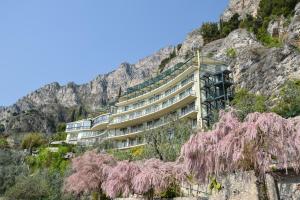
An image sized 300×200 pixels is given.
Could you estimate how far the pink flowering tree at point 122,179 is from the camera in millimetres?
26516

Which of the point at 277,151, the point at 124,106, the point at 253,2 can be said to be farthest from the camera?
the point at 253,2

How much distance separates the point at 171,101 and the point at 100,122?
30470 mm

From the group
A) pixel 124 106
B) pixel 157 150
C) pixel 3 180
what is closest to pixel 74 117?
pixel 124 106

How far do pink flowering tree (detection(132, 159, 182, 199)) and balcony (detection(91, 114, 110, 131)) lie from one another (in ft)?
212

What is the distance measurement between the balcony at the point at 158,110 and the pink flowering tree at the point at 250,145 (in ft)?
153

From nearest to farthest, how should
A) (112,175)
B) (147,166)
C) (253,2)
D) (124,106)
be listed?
(147,166) → (112,175) → (124,106) → (253,2)

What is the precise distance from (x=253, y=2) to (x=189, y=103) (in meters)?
46.1

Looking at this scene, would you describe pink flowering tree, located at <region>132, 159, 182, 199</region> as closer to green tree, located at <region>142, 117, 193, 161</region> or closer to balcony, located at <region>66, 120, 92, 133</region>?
green tree, located at <region>142, 117, 193, 161</region>

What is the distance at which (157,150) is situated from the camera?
34906mm

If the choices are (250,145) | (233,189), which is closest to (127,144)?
(233,189)

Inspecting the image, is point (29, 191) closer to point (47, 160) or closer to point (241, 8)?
A: point (47, 160)

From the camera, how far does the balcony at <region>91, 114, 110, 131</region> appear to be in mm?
90531

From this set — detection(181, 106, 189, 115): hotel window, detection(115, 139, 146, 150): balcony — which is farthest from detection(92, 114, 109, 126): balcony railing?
detection(181, 106, 189, 115): hotel window

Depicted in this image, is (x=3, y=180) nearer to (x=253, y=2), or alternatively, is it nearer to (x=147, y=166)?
(x=147, y=166)
